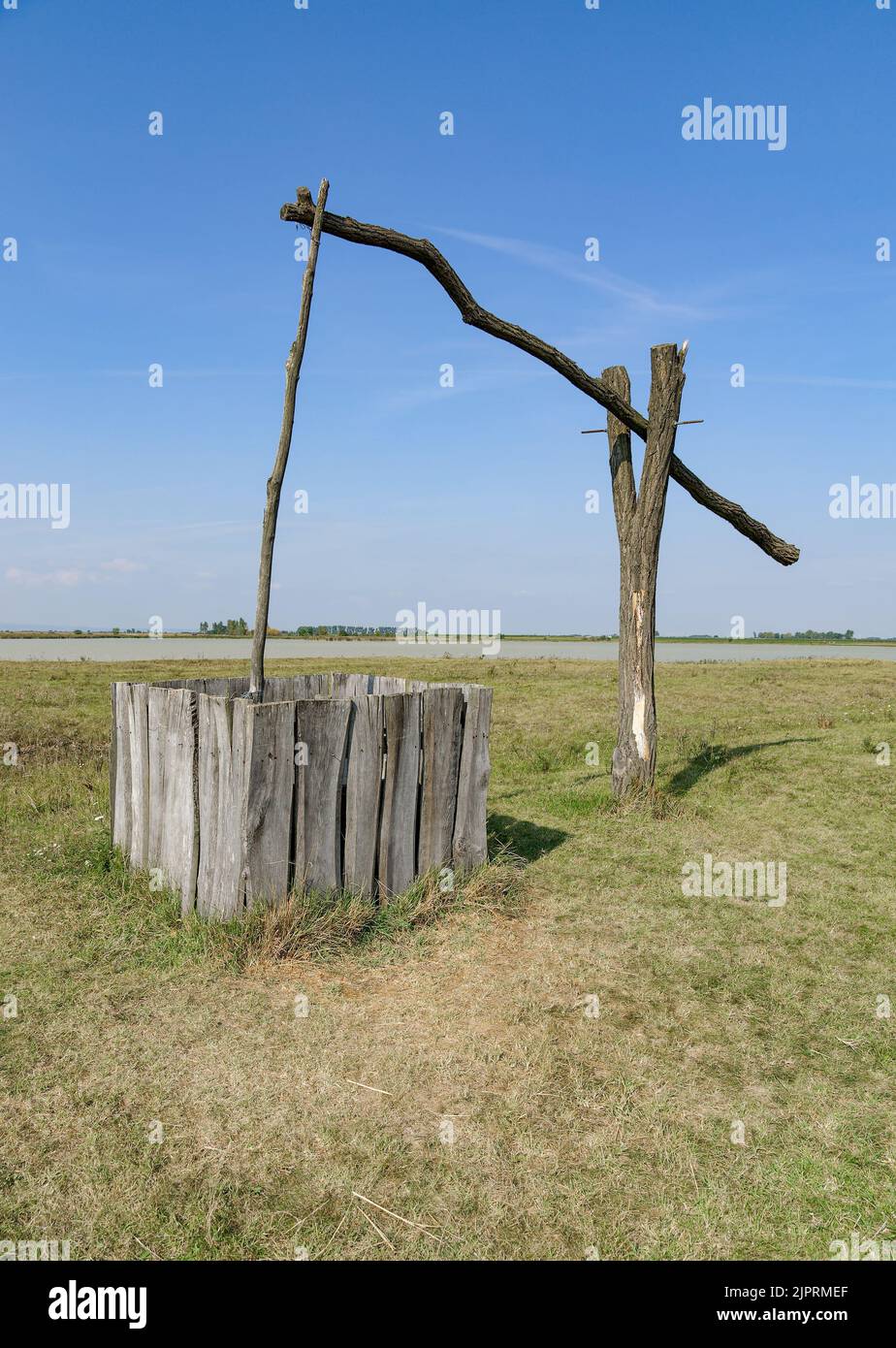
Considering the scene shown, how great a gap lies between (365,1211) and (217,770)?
3123 mm

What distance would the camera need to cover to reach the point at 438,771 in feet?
21.2

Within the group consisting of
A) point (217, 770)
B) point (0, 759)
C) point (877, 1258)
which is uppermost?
point (217, 770)

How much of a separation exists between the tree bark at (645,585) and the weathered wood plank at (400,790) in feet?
13.5

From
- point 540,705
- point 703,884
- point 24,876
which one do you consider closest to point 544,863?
point 703,884

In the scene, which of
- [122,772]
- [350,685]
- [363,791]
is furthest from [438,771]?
[122,772]

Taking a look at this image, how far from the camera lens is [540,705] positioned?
1962 cm

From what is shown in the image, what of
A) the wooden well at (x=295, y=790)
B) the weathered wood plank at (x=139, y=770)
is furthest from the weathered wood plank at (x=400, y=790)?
→ the weathered wood plank at (x=139, y=770)

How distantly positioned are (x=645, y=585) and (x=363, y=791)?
5.09m

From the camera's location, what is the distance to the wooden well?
18.0 ft

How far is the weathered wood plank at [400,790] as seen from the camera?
6082 mm

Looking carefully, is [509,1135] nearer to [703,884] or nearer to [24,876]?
[703,884]
